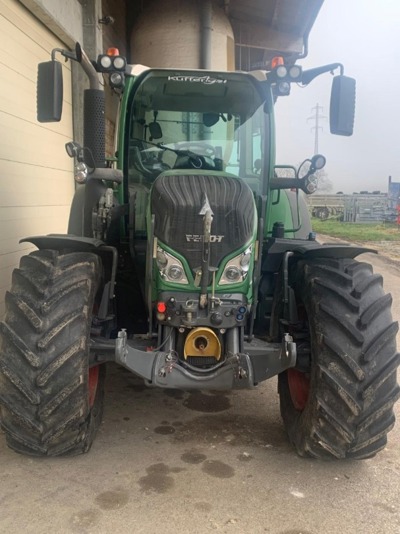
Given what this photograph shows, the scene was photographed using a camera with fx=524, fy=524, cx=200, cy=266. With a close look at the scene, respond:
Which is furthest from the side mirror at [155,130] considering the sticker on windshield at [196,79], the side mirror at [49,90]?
the side mirror at [49,90]

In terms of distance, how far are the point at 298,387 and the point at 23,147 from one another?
3947 mm

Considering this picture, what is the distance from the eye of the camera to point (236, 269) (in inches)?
122

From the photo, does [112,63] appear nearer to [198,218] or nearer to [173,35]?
[198,218]

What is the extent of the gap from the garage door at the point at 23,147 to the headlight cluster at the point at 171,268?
2.64m

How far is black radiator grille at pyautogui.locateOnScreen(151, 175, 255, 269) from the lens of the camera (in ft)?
9.85

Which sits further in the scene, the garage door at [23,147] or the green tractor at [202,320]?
the garage door at [23,147]

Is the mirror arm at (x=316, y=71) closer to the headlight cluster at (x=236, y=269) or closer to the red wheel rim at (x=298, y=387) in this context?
the headlight cluster at (x=236, y=269)

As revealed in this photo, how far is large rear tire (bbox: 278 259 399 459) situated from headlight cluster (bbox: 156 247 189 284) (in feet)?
2.59

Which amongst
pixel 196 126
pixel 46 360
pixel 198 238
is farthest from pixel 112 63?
pixel 46 360

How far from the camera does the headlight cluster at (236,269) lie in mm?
3078

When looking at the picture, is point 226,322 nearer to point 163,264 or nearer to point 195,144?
point 163,264

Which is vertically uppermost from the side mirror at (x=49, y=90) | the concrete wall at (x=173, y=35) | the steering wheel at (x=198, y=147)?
the concrete wall at (x=173, y=35)

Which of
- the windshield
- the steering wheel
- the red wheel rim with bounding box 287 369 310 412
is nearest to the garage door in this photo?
the windshield

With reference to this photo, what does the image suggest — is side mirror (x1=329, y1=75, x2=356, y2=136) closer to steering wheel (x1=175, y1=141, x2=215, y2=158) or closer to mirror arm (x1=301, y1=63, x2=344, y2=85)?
mirror arm (x1=301, y1=63, x2=344, y2=85)
